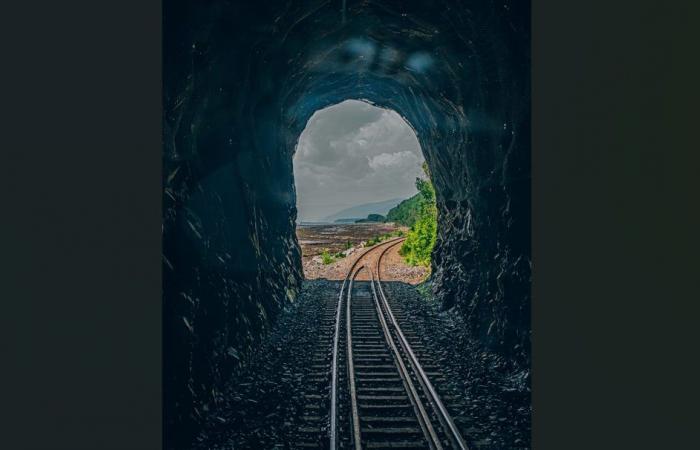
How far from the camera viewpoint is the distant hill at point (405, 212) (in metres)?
46.2

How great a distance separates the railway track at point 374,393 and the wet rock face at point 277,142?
1.49 m

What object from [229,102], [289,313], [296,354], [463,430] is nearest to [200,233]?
[229,102]

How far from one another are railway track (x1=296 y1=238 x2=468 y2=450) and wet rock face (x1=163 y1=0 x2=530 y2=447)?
1490mm

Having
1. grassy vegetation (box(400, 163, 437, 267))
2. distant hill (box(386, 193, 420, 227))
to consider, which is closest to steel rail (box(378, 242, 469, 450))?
grassy vegetation (box(400, 163, 437, 267))

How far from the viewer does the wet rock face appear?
5.10 m

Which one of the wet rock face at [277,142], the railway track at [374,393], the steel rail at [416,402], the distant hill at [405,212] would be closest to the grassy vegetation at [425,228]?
the wet rock face at [277,142]

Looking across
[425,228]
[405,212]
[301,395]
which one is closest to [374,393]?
[301,395]

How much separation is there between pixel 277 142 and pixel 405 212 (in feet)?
138

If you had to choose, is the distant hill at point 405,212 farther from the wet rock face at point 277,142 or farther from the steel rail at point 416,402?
the steel rail at point 416,402

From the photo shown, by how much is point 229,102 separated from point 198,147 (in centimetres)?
140

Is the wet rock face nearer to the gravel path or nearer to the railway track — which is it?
the gravel path

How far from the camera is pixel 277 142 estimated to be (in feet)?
40.4

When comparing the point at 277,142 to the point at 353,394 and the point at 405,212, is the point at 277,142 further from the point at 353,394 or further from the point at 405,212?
the point at 405,212

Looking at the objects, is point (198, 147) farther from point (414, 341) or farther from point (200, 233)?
point (414, 341)
